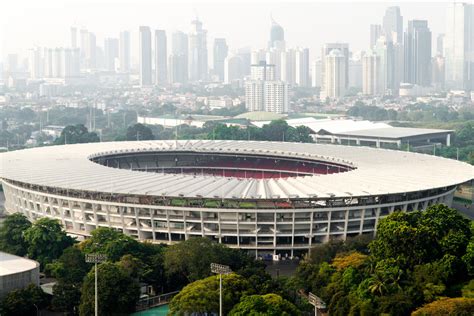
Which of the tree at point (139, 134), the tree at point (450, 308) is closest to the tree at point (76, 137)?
the tree at point (139, 134)

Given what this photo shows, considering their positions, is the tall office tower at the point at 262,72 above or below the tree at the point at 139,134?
above

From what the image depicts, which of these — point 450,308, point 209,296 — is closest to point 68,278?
point 209,296

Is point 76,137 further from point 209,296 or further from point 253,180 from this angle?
point 209,296

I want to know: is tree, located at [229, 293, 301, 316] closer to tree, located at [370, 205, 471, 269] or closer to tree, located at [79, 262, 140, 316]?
tree, located at [79, 262, 140, 316]

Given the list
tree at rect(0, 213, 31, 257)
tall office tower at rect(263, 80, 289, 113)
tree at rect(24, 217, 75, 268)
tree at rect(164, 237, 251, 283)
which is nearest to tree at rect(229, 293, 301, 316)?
tree at rect(164, 237, 251, 283)

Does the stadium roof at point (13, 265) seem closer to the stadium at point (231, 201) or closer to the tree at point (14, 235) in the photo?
the tree at point (14, 235)
